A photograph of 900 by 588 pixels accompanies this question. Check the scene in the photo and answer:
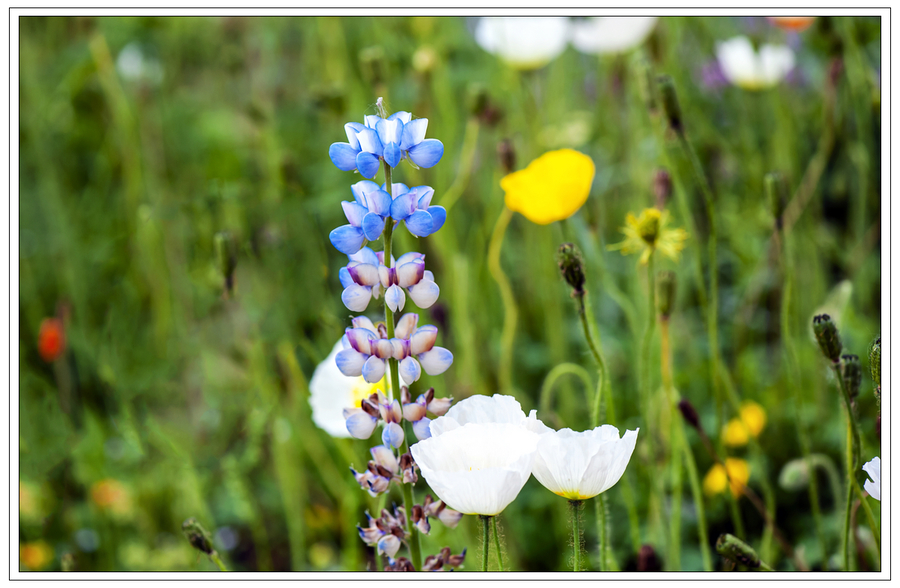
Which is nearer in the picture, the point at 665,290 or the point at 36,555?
the point at 665,290

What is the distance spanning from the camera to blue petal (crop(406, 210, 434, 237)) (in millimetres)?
321

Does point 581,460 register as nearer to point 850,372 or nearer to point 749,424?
point 850,372

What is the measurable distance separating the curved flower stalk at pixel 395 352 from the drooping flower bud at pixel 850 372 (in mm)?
233

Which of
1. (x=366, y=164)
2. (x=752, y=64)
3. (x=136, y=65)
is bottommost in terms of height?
(x=366, y=164)

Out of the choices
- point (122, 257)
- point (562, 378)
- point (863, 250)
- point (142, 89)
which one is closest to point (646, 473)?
point (562, 378)

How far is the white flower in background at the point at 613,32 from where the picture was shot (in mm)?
875

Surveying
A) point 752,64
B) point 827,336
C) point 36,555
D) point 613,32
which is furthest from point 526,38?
point 36,555

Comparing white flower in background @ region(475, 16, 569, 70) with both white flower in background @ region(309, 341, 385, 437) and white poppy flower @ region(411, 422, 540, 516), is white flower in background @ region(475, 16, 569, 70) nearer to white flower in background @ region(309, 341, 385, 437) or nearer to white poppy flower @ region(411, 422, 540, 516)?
white flower in background @ region(309, 341, 385, 437)

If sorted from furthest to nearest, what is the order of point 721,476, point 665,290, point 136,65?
1. point 136,65
2. point 721,476
3. point 665,290

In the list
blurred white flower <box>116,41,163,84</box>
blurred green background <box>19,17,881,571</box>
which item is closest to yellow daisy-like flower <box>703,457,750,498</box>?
blurred green background <box>19,17,881,571</box>

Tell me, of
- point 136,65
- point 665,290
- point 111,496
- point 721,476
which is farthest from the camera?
point 136,65

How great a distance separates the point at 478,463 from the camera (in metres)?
0.35

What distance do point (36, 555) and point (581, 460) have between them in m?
0.69
